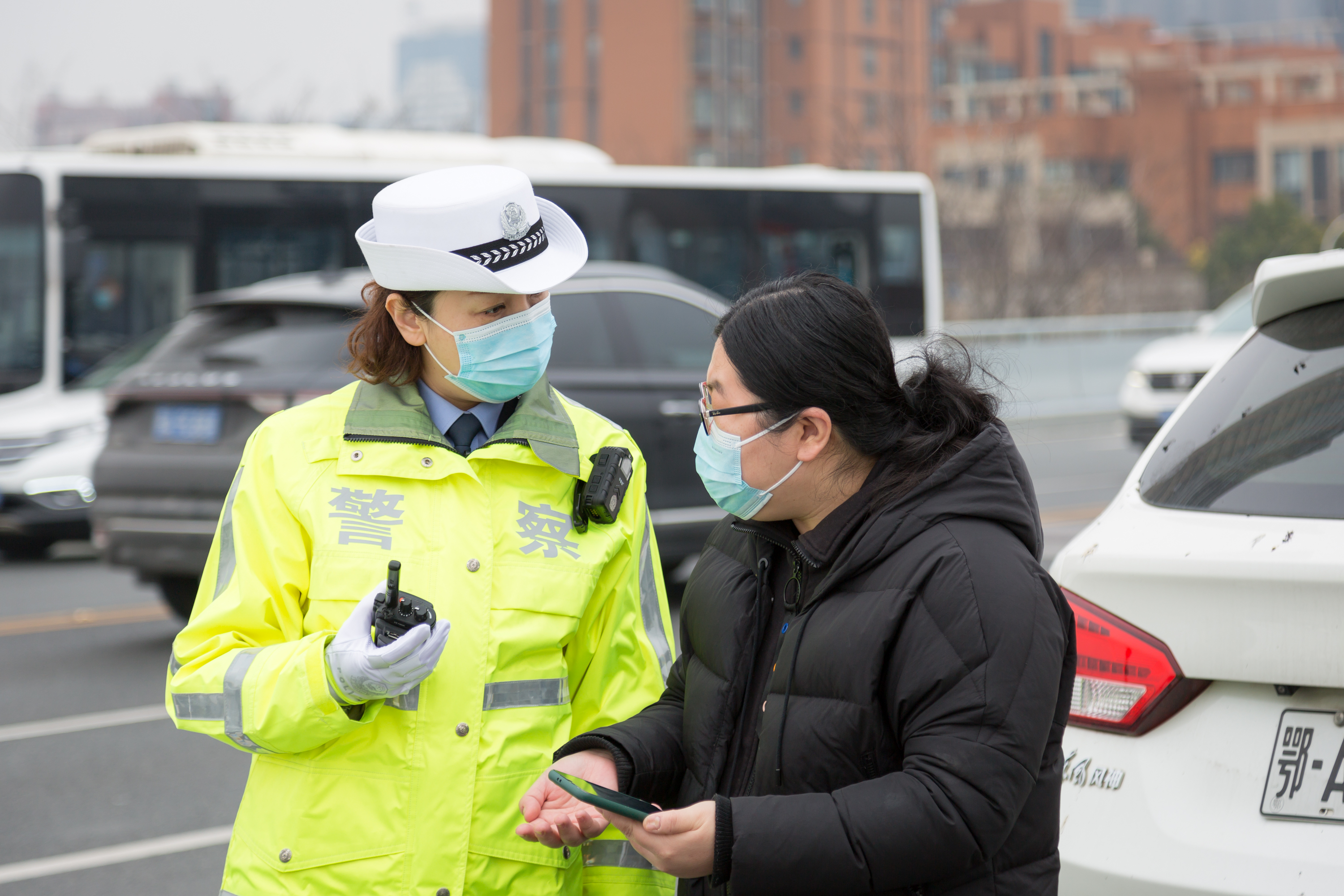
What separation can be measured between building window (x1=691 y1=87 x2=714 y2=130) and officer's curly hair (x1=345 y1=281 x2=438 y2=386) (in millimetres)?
75444

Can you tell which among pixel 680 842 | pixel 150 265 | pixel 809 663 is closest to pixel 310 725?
pixel 680 842

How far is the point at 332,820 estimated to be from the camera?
215 centimetres

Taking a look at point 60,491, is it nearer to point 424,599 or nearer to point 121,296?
point 121,296

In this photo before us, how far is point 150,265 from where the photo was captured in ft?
42.6

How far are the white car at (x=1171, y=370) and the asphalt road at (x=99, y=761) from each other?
5.41 m

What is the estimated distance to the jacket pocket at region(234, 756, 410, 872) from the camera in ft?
7.04

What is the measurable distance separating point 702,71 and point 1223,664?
77273mm

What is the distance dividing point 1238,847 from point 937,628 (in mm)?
909

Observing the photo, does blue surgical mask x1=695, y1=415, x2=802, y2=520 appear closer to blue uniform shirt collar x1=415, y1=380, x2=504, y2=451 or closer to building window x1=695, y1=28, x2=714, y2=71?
blue uniform shirt collar x1=415, y1=380, x2=504, y2=451

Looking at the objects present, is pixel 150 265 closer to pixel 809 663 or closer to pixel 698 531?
pixel 698 531

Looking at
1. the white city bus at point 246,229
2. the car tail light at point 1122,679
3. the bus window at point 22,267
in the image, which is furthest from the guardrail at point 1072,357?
the car tail light at point 1122,679

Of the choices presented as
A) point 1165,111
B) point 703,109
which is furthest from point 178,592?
point 1165,111

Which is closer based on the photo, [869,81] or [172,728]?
[172,728]

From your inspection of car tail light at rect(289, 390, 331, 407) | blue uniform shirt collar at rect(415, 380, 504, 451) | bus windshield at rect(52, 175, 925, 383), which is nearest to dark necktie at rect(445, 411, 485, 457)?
blue uniform shirt collar at rect(415, 380, 504, 451)
